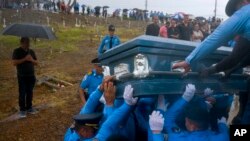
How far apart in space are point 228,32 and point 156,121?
874 millimetres

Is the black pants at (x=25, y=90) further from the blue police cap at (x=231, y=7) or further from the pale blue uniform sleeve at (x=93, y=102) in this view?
the blue police cap at (x=231, y=7)

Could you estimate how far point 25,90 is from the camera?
26.9 feet

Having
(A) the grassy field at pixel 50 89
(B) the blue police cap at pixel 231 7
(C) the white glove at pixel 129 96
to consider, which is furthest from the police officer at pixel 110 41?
(B) the blue police cap at pixel 231 7

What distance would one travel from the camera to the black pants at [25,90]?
8.14 metres

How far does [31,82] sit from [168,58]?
5.37 meters

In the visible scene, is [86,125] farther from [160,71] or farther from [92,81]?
[92,81]

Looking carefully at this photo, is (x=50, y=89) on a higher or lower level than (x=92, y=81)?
lower

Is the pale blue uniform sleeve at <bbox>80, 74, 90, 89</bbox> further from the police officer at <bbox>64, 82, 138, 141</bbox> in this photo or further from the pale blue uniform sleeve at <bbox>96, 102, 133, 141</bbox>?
the pale blue uniform sleeve at <bbox>96, 102, 133, 141</bbox>

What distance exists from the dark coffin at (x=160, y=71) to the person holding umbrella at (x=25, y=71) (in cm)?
470

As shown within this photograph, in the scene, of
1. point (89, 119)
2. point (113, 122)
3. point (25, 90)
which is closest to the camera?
point (113, 122)

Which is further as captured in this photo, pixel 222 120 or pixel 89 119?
pixel 89 119

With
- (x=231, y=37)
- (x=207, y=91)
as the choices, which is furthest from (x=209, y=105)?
(x=231, y=37)

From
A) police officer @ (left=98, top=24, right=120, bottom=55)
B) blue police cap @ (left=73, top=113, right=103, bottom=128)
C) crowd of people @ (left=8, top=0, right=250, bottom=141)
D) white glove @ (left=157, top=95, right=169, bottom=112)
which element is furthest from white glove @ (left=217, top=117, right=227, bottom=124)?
police officer @ (left=98, top=24, right=120, bottom=55)

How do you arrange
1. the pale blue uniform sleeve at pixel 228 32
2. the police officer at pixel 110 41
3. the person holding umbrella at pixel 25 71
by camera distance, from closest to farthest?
the pale blue uniform sleeve at pixel 228 32 < the person holding umbrella at pixel 25 71 < the police officer at pixel 110 41
